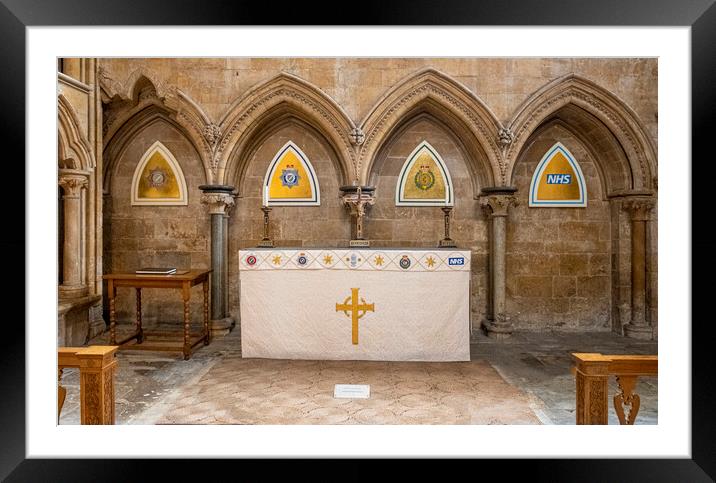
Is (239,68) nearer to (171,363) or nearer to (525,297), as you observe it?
(171,363)

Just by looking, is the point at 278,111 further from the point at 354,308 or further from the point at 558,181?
the point at 558,181

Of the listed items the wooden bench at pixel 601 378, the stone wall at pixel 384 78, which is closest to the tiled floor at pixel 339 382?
the wooden bench at pixel 601 378

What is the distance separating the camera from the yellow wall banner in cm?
629

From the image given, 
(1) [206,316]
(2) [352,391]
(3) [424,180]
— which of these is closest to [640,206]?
(3) [424,180]

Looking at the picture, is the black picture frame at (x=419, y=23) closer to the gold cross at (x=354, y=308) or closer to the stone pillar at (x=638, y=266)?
the gold cross at (x=354, y=308)

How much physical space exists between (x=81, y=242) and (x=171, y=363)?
2.20 m

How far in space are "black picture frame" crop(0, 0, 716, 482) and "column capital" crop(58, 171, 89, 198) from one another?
4957mm

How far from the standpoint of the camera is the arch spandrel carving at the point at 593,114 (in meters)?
5.80

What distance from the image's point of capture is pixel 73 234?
5.44 meters

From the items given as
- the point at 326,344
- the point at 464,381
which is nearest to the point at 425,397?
the point at 464,381

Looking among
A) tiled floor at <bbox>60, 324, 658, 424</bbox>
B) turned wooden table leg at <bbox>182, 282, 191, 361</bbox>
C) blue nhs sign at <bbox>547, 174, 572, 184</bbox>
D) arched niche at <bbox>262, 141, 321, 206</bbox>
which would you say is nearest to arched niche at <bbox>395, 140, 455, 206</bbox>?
arched niche at <bbox>262, 141, 321, 206</bbox>

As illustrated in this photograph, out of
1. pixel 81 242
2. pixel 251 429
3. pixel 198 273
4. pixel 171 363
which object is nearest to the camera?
pixel 251 429

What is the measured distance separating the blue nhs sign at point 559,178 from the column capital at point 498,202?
0.67 m

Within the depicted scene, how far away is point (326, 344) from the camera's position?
4.76 meters
